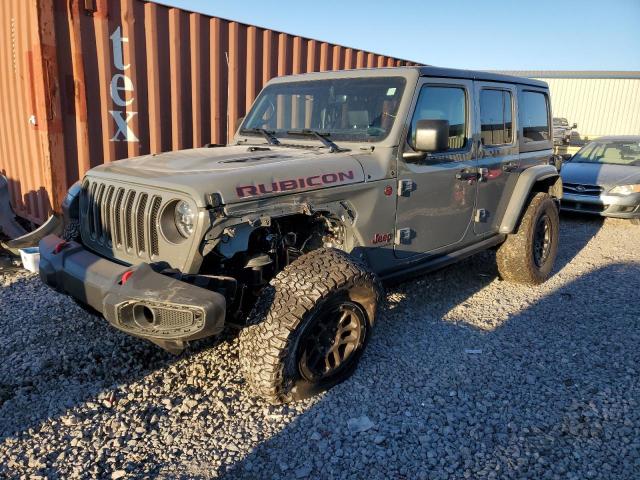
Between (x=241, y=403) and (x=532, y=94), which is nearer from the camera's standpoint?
(x=241, y=403)

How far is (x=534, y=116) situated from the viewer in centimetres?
499

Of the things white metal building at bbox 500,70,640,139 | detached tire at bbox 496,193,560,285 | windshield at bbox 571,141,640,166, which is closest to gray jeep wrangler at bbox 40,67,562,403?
detached tire at bbox 496,193,560,285

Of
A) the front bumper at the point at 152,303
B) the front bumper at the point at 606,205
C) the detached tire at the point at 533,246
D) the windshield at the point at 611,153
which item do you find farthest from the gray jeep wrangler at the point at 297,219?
the windshield at the point at 611,153

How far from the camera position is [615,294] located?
4.82 m

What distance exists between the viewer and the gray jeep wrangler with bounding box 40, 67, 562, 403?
2564 millimetres

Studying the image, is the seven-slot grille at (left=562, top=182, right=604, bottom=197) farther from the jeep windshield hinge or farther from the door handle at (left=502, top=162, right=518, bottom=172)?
the jeep windshield hinge

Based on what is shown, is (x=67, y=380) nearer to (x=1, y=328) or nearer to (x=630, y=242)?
(x=1, y=328)

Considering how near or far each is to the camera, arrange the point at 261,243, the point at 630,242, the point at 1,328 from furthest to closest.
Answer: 1. the point at 630,242
2. the point at 1,328
3. the point at 261,243

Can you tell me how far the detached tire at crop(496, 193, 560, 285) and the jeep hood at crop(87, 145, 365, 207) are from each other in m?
2.27

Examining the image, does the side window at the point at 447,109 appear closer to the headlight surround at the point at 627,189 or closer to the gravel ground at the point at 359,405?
the gravel ground at the point at 359,405

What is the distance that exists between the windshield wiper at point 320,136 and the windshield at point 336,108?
22 mm

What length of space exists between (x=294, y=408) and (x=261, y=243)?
977 mm

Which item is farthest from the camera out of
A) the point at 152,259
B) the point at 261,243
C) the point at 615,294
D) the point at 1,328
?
the point at 615,294

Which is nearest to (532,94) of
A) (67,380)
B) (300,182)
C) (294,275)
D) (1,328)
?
(300,182)
